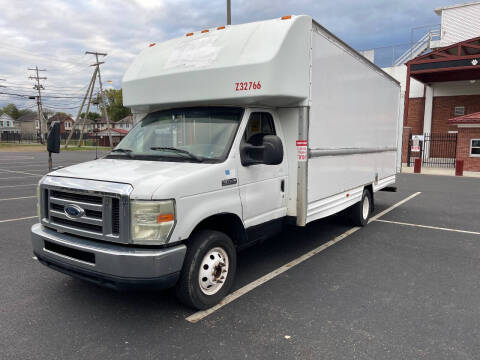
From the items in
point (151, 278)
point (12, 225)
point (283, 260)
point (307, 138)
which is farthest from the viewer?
point (12, 225)

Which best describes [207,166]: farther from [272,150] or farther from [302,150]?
[302,150]

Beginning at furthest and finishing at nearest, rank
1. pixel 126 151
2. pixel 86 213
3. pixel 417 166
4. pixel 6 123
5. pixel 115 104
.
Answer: pixel 6 123, pixel 115 104, pixel 417 166, pixel 126 151, pixel 86 213

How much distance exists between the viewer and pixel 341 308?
393 cm

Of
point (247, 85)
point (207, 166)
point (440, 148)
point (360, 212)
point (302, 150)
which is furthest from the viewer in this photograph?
point (440, 148)

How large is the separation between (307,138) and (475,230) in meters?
4.82

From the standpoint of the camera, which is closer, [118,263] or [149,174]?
[118,263]

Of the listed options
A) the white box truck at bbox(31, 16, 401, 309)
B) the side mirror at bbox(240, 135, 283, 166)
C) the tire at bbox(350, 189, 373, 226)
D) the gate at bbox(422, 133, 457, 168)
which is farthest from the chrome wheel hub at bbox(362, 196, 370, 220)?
the gate at bbox(422, 133, 457, 168)

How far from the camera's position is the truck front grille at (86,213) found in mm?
3268

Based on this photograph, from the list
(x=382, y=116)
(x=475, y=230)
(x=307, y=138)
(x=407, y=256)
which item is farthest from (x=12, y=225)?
(x=475, y=230)

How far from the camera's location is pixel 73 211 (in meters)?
3.50

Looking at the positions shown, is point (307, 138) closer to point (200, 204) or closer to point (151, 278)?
point (200, 204)

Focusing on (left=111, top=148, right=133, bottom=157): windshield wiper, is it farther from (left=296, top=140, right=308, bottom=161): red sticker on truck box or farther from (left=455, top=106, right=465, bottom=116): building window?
(left=455, top=106, right=465, bottom=116): building window

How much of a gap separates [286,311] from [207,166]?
5.65 feet

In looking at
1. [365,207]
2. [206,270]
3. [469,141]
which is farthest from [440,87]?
[206,270]
